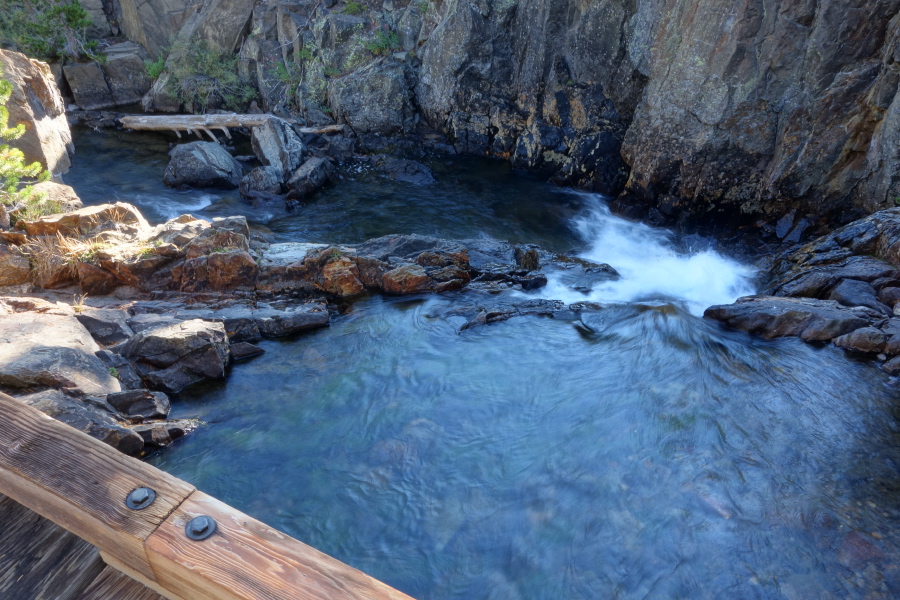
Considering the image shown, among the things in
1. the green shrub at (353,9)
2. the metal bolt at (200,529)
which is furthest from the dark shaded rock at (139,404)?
the green shrub at (353,9)

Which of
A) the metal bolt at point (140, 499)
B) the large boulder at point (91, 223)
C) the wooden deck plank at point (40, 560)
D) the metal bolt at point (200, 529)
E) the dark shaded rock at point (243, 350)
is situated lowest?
the dark shaded rock at point (243, 350)

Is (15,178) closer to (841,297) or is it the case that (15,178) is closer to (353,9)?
(841,297)

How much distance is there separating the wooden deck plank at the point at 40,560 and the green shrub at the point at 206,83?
72.3 feet

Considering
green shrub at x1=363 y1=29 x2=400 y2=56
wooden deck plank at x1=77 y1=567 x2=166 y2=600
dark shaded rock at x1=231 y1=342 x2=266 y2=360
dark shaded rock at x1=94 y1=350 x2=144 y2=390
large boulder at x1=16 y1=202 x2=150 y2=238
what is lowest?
dark shaded rock at x1=231 y1=342 x2=266 y2=360

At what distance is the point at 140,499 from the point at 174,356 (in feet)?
19.8

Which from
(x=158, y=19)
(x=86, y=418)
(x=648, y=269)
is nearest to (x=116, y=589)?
(x=86, y=418)

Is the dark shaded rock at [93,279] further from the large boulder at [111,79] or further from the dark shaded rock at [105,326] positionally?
the large boulder at [111,79]

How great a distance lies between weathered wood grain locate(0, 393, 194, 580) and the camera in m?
1.39

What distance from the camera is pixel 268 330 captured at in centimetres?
793

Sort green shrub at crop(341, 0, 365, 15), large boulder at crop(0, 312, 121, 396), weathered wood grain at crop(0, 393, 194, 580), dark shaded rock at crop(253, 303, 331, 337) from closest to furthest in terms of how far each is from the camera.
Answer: weathered wood grain at crop(0, 393, 194, 580)
large boulder at crop(0, 312, 121, 396)
dark shaded rock at crop(253, 303, 331, 337)
green shrub at crop(341, 0, 365, 15)

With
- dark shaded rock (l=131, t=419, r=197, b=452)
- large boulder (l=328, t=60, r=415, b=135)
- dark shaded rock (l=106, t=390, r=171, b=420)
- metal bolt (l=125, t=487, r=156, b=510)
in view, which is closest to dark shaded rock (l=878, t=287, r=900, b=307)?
metal bolt (l=125, t=487, r=156, b=510)

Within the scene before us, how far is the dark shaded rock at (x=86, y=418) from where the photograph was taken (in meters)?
4.89

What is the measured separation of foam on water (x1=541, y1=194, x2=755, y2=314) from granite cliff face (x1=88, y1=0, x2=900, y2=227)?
1001 mm

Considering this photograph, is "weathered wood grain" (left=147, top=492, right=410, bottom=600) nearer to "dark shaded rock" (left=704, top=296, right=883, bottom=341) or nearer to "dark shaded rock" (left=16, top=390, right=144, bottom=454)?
"dark shaded rock" (left=16, top=390, right=144, bottom=454)
